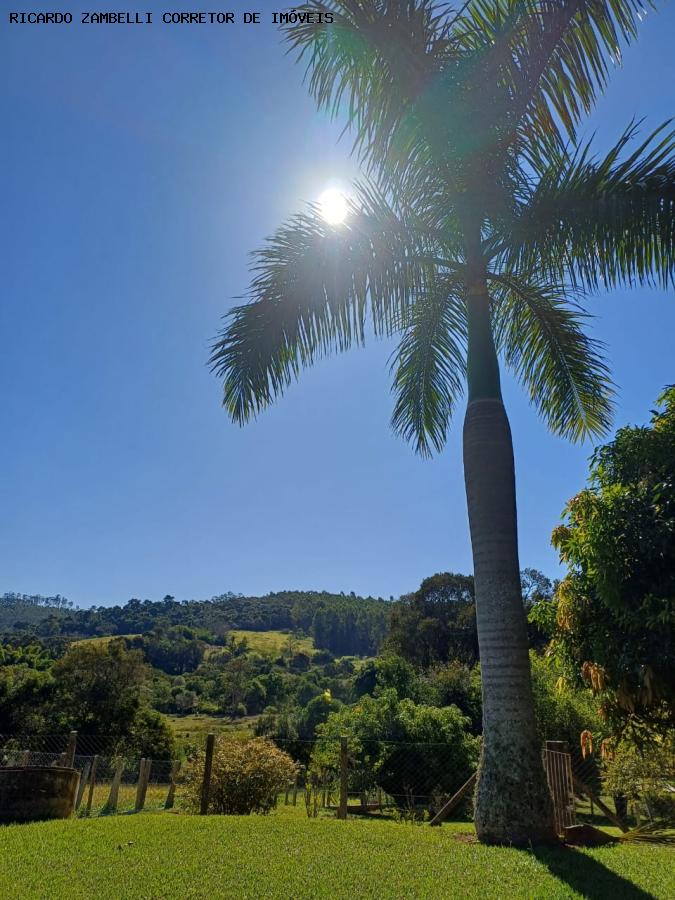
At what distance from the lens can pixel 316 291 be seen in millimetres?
7230

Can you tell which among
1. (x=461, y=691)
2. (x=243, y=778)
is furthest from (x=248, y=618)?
(x=243, y=778)

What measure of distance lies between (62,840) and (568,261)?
26.7ft

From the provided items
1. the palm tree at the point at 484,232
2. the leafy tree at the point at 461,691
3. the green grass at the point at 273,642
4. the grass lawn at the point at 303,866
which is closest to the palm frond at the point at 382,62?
the palm tree at the point at 484,232

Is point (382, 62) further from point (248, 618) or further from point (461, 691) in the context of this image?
point (248, 618)

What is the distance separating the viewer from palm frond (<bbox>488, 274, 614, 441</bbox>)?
7.84m

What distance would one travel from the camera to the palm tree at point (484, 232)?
19.0ft

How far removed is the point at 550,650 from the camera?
19.2 feet

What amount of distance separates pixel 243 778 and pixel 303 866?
5.26 m

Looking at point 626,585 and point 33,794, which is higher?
point 626,585

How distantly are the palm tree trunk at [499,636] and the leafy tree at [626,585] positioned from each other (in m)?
0.51

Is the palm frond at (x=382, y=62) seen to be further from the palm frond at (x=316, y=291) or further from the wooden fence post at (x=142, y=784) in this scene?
the wooden fence post at (x=142, y=784)

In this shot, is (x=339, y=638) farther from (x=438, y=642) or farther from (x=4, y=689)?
(x=4, y=689)

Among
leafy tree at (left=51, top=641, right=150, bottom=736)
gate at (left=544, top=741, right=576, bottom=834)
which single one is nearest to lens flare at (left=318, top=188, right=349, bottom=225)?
gate at (left=544, top=741, right=576, bottom=834)

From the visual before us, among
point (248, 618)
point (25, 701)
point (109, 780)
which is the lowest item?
point (109, 780)
